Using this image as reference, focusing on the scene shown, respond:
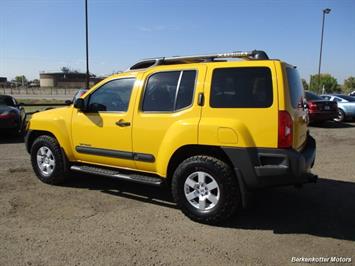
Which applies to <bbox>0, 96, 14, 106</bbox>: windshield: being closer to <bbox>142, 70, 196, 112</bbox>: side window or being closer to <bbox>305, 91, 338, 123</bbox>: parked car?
<bbox>142, 70, 196, 112</bbox>: side window

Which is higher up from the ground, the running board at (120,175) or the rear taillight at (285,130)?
the rear taillight at (285,130)

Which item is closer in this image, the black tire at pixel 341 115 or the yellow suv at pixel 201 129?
the yellow suv at pixel 201 129

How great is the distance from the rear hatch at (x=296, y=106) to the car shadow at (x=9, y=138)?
A: 27.1 feet

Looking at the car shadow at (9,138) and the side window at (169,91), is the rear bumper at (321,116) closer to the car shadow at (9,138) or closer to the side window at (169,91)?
the car shadow at (9,138)

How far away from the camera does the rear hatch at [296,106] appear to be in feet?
13.6

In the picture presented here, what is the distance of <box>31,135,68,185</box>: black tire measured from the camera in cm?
588

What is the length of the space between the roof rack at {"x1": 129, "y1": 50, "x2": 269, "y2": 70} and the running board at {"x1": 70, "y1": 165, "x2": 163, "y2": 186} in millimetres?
1563

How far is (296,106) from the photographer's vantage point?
440 centimetres

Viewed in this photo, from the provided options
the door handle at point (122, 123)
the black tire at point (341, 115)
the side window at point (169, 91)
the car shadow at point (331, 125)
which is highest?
the side window at point (169, 91)

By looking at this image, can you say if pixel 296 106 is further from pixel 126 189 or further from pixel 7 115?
pixel 7 115

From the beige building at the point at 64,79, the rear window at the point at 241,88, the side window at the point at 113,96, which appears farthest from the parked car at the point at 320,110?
the beige building at the point at 64,79

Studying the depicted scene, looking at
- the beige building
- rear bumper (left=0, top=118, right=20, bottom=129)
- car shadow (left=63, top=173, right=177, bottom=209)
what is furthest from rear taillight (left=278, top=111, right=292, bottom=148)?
the beige building

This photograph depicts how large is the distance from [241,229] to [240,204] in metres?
0.31

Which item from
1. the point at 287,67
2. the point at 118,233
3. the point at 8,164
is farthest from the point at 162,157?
the point at 8,164
